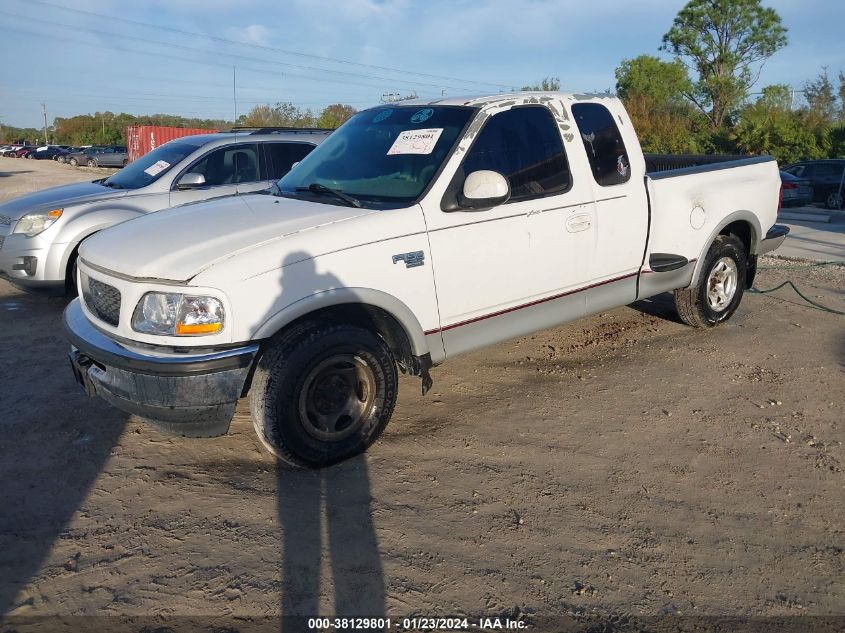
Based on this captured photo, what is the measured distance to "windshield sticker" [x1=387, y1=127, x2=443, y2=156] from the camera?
14.2 ft

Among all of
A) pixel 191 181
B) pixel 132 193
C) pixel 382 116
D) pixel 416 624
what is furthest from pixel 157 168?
pixel 416 624

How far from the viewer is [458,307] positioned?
13.7 ft

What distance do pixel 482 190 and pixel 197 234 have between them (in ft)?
5.23

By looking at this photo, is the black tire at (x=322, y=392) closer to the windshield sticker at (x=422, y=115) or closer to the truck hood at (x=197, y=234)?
the truck hood at (x=197, y=234)

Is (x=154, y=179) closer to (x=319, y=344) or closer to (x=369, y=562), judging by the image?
(x=319, y=344)

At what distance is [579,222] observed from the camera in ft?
15.5

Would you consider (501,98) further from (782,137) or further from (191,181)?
(782,137)

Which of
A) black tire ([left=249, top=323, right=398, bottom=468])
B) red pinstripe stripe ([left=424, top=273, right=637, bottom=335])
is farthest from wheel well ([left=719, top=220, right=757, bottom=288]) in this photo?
black tire ([left=249, top=323, right=398, bottom=468])

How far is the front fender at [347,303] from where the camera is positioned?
11.4 feet

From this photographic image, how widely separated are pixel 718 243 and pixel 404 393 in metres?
3.13

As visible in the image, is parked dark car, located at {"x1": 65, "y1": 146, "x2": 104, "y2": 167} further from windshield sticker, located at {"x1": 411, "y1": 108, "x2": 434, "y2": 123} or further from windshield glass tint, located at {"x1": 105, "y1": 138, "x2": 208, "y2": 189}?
windshield sticker, located at {"x1": 411, "y1": 108, "x2": 434, "y2": 123}

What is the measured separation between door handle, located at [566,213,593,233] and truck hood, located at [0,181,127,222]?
4815mm

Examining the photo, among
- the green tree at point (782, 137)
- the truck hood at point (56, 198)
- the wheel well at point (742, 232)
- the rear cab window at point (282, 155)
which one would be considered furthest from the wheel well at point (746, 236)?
the green tree at point (782, 137)

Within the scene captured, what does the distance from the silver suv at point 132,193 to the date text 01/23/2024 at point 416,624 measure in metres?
5.13
